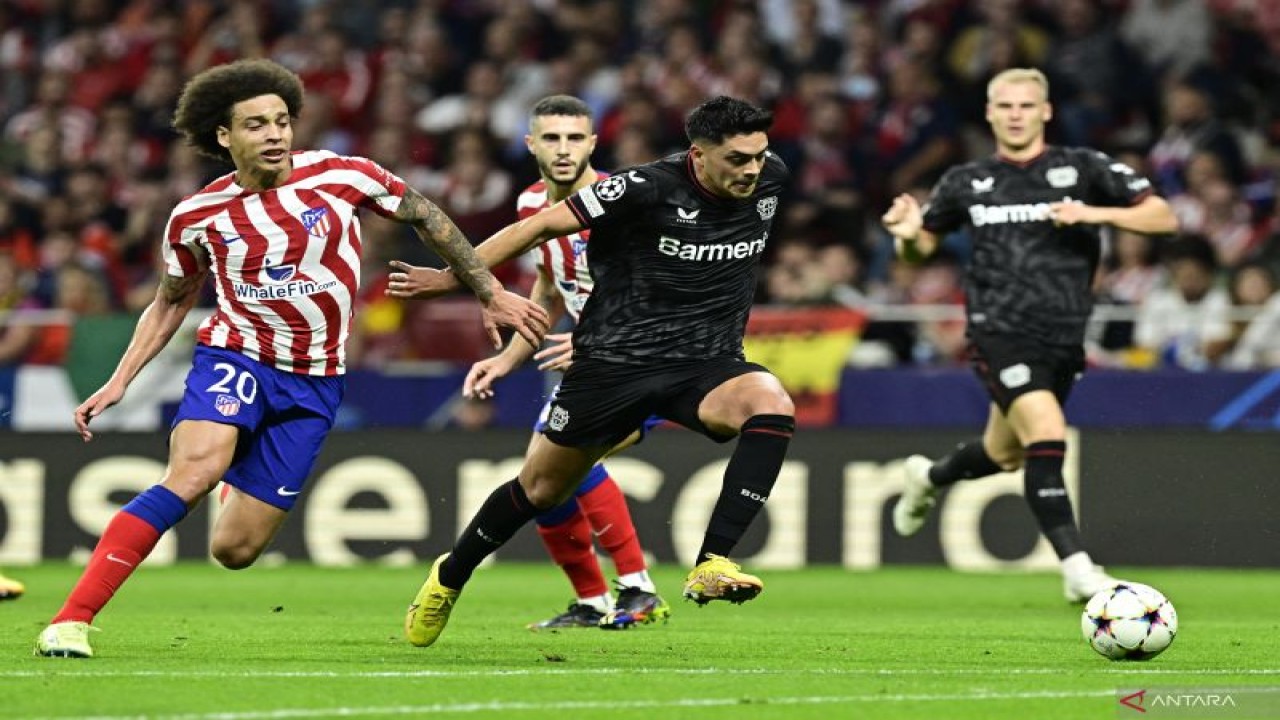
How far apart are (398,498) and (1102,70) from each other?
6728 mm

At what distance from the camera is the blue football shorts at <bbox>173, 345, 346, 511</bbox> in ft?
25.4

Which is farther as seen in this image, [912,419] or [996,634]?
[912,419]

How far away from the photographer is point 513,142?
17359 millimetres

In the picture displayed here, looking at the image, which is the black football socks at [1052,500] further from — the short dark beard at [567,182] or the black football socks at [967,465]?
the short dark beard at [567,182]

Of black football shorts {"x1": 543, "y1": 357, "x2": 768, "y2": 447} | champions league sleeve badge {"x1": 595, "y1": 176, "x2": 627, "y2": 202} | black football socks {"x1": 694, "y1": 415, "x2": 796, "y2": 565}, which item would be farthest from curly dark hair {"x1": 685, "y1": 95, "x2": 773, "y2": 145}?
black football socks {"x1": 694, "y1": 415, "x2": 796, "y2": 565}

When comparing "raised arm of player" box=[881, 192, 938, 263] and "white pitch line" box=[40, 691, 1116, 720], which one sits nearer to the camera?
"white pitch line" box=[40, 691, 1116, 720]

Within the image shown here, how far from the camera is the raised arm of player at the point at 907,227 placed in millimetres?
9805

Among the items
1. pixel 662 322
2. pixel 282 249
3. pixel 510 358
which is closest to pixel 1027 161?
pixel 510 358

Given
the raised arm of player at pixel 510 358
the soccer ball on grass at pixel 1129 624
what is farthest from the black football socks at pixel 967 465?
the soccer ball on grass at pixel 1129 624

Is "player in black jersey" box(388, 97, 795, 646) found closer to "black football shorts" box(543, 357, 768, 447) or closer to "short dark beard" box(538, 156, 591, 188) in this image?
"black football shorts" box(543, 357, 768, 447)

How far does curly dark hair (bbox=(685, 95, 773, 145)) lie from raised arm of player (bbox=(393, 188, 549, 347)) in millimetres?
853

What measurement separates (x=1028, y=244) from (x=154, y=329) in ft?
14.6

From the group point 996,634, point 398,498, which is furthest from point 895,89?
point 996,634

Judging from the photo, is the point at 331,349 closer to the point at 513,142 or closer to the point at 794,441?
the point at 794,441
